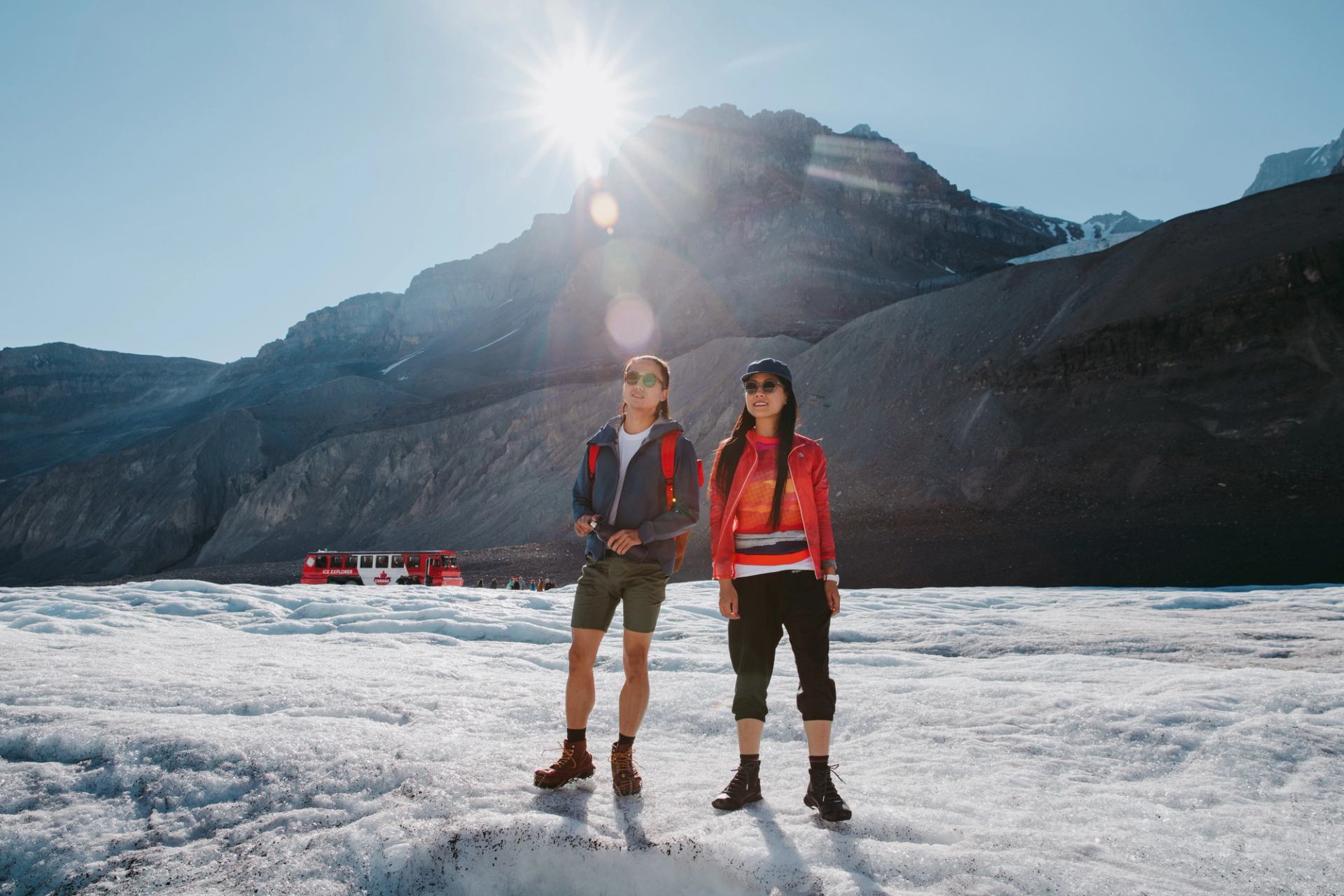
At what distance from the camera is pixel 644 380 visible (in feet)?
12.0

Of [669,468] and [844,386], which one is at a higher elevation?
[844,386]

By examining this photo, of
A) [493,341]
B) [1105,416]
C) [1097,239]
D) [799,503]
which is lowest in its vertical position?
[799,503]

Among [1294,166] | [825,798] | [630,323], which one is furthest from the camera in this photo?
[1294,166]

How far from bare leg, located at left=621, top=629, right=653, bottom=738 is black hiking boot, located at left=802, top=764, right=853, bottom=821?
2.59ft

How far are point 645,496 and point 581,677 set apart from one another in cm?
86

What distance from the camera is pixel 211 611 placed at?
8609 millimetres

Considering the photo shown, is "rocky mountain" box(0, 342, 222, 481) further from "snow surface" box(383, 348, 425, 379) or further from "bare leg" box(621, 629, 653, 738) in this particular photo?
"bare leg" box(621, 629, 653, 738)

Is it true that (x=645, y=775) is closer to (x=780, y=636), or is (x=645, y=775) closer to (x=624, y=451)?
(x=780, y=636)

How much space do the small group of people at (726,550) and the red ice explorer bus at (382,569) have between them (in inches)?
847

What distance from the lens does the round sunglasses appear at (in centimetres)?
365

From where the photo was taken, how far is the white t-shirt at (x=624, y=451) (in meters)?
3.60

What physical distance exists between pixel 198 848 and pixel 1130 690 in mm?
5172

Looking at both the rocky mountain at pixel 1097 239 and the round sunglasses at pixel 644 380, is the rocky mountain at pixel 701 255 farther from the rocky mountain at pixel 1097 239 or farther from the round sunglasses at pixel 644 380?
the round sunglasses at pixel 644 380

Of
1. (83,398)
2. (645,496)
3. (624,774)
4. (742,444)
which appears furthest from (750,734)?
(83,398)
